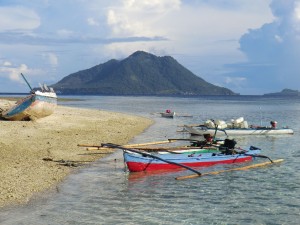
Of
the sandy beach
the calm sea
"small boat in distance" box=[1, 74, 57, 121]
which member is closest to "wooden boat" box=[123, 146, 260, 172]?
the calm sea

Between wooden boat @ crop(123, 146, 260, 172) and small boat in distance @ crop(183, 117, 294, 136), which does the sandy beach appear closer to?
wooden boat @ crop(123, 146, 260, 172)

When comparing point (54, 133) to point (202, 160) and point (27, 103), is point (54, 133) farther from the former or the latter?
point (202, 160)

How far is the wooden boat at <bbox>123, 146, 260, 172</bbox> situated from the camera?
2177 cm

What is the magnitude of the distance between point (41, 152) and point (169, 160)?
818 cm

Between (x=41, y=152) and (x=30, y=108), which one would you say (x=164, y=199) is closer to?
(x=41, y=152)

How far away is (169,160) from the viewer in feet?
74.4

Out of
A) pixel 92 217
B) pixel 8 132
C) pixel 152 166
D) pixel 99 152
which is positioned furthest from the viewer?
pixel 8 132

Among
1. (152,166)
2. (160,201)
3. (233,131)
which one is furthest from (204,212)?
(233,131)

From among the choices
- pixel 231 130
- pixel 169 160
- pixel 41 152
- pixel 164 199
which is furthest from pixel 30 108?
pixel 164 199

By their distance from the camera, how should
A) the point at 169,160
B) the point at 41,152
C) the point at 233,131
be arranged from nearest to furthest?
1. the point at 169,160
2. the point at 41,152
3. the point at 233,131

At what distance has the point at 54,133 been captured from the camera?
109ft

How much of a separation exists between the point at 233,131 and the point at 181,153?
800 inches

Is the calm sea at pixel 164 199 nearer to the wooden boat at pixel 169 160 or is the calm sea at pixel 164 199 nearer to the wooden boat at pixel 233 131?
the wooden boat at pixel 169 160

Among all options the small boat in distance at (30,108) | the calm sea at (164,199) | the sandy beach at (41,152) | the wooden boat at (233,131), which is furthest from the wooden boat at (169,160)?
the small boat in distance at (30,108)
